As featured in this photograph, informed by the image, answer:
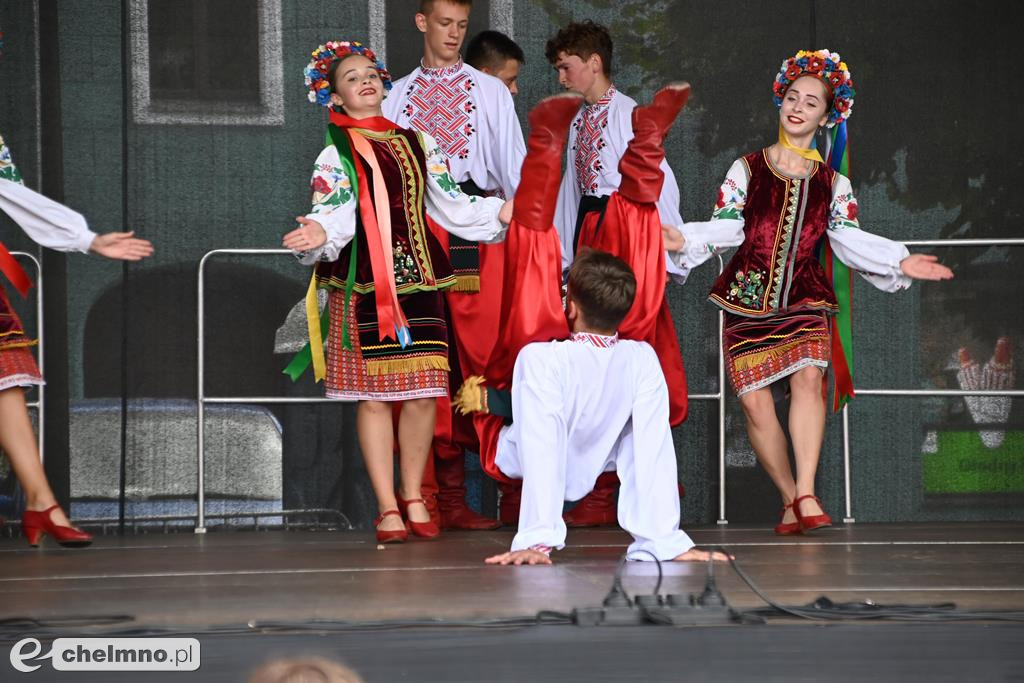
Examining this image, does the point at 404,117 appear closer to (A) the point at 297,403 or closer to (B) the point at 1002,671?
(A) the point at 297,403

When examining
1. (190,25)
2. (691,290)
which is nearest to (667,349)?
(691,290)

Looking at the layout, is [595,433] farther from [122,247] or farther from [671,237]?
[122,247]

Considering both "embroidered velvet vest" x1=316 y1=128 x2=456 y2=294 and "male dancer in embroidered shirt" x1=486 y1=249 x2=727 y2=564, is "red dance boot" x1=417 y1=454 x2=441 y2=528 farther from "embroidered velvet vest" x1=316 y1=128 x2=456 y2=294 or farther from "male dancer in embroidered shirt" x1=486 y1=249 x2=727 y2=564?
"male dancer in embroidered shirt" x1=486 y1=249 x2=727 y2=564

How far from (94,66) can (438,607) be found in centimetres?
307

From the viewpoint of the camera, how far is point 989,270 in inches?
206

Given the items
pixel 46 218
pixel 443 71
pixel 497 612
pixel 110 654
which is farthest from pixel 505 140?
pixel 110 654

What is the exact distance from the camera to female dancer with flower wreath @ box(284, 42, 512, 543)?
4148 millimetres

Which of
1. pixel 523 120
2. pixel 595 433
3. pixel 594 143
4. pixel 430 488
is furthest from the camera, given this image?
pixel 523 120

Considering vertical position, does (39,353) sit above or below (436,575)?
above

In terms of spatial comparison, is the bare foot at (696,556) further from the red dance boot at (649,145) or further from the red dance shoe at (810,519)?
the red dance boot at (649,145)

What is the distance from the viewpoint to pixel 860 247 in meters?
4.44

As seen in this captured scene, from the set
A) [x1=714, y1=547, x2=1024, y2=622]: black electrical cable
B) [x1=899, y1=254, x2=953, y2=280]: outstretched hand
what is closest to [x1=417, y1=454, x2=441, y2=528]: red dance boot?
[x1=899, y1=254, x2=953, y2=280]: outstretched hand

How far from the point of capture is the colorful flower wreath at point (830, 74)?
4.54 meters

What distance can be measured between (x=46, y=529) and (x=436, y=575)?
150 centimetres
